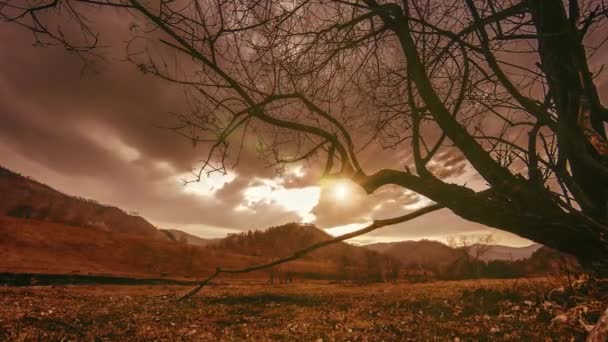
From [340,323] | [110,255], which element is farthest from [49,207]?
[340,323]

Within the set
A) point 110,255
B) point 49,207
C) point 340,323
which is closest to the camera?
point 340,323

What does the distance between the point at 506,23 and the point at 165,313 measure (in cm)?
895

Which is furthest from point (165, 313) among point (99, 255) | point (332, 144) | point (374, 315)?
point (99, 255)

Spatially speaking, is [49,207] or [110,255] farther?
[49,207]

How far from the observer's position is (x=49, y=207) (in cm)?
9819

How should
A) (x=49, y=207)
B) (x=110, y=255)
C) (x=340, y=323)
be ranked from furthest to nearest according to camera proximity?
1. (x=49, y=207)
2. (x=110, y=255)
3. (x=340, y=323)

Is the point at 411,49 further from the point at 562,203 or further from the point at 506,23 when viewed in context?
the point at 562,203

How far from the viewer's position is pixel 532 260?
61.4 metres

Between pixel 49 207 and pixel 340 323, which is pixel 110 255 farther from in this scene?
pixel 49 207

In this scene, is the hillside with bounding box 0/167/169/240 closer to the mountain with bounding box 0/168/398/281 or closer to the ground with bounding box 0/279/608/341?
the mountain with bounding box 0/168/398/281

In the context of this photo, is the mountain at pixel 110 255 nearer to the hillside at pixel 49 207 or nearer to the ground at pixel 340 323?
the hillside at pixel 49 207

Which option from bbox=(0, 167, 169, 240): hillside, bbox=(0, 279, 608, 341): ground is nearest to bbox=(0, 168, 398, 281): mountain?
bbox=(0, 167, 169, 240): hillside

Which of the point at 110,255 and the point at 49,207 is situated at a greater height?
the point at 49,207

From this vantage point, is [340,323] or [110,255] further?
[110,255]
